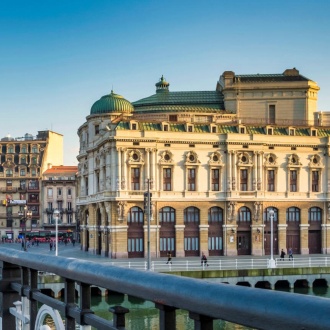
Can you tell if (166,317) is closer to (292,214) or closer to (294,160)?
(292,214)

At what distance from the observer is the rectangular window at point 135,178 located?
2347 inches

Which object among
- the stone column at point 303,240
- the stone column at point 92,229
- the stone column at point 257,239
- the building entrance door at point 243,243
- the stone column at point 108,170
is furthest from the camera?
the stone column at point 92,229

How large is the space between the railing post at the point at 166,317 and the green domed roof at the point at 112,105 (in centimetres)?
6437

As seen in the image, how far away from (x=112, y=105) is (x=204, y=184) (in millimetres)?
13359

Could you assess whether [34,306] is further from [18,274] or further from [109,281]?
[109,281]

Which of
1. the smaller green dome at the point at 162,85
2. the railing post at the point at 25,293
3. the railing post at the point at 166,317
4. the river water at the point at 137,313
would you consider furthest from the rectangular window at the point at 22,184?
the railing post at the point at 166,317

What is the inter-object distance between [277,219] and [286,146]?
276 inches

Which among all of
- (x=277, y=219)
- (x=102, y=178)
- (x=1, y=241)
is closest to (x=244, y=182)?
(x=277, y=219)

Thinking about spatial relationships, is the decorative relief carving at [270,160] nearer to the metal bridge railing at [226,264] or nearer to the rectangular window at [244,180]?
the rectangular window at [244,180]

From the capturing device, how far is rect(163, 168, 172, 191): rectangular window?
2386 inches

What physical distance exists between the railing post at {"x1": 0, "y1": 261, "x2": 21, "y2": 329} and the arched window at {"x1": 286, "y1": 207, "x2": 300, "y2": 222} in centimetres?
5836

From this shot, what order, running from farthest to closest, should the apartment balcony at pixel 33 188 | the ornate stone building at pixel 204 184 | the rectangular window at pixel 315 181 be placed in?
the apartment balcony at pixel 33 188 → the rectangular window at pixel 315 181 → the ornate stone building at pixel 204 184

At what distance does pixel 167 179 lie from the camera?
60.8m

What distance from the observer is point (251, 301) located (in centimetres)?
278
